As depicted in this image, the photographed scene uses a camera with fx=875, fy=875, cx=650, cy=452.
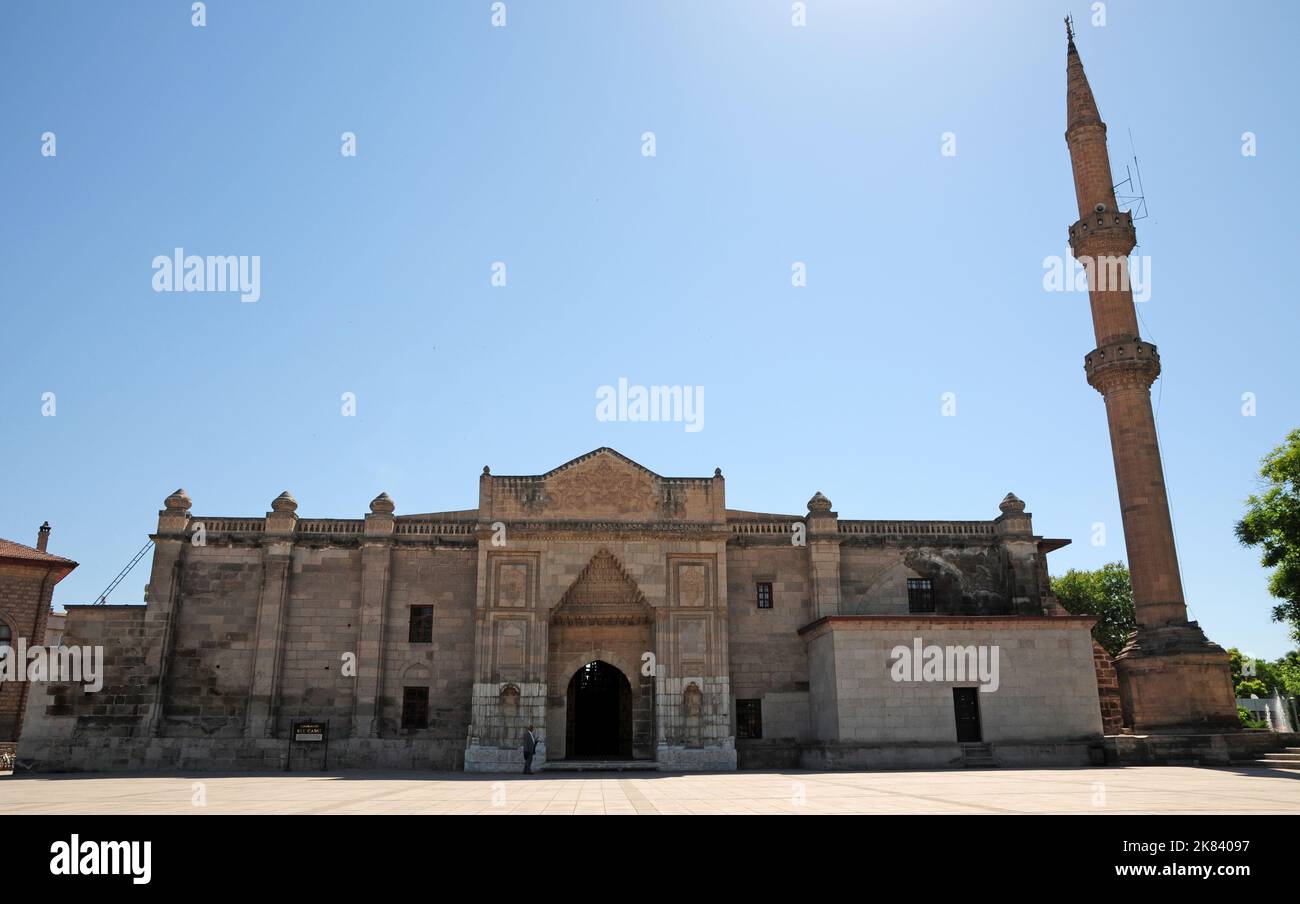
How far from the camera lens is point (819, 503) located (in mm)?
31453

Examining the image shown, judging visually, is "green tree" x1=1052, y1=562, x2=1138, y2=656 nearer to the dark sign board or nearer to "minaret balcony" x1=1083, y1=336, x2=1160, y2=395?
"minaret balcony" x1=1083, y1=336, x2=1160, y2=395

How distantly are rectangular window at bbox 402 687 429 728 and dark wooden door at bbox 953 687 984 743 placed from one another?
55.7 ft

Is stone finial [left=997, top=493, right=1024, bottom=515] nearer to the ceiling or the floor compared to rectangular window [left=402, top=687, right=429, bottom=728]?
nearer to the ceiling

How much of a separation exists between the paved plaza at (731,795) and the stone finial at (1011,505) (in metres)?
11.3

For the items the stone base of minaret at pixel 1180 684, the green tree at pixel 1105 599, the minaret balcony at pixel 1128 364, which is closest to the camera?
the stone base of minaret at pixel 1180 684

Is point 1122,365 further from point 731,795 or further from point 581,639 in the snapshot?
point 731,795

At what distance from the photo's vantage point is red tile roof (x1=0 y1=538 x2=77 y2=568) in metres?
36.2

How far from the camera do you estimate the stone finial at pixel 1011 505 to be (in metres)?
31.7

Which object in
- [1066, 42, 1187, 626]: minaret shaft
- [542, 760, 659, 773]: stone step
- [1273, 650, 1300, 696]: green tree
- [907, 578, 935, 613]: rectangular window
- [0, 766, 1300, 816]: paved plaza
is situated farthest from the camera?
Result: [1273, 650, 1300, 696]: green tree

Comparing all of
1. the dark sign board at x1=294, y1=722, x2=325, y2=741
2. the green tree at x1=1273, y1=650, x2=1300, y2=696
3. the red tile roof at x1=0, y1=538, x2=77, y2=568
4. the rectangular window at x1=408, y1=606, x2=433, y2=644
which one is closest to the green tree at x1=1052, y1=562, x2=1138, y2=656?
the green tree at x1=1273, y1=650, x2=1300, y2=696

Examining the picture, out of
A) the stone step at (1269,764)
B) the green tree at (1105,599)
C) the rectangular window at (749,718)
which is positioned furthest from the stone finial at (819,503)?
the green tree at (1105,599)

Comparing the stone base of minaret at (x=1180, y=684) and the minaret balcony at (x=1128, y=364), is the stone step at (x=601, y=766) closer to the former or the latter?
the stone base of minaret at (x=1180, y=684)

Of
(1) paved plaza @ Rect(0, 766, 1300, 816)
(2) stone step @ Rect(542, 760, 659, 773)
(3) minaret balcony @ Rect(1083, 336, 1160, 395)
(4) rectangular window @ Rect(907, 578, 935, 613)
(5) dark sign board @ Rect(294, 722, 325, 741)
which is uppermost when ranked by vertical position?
(3) minaret balcony @ Rect(1083, 336, 1160, 395)
